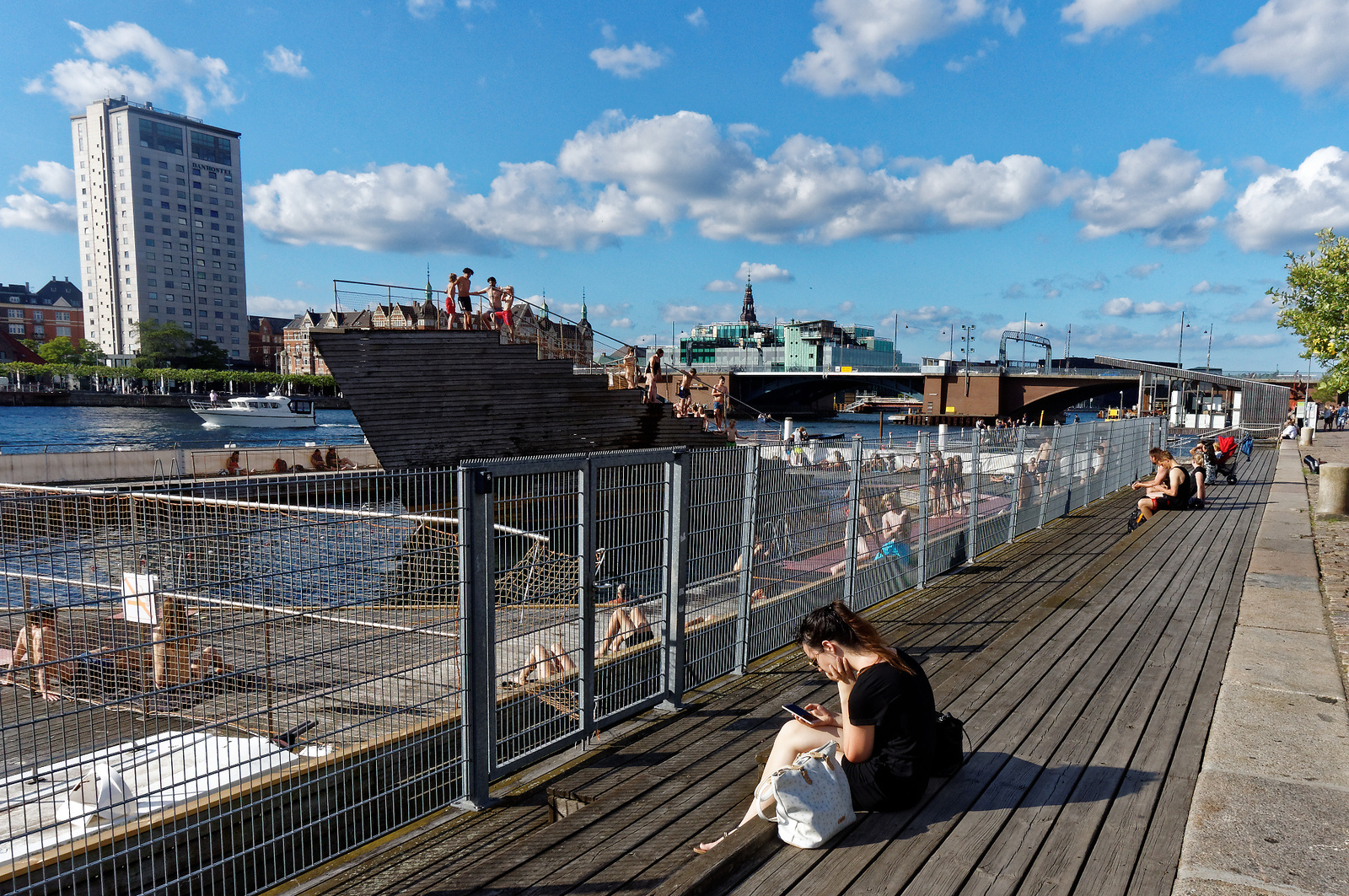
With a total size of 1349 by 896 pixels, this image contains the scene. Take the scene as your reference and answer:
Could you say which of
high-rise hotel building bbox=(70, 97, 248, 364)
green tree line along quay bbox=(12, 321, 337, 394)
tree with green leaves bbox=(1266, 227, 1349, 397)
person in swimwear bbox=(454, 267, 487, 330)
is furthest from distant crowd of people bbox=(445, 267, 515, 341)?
high-rise hotel building bbox=(70, 97, 248, 364)

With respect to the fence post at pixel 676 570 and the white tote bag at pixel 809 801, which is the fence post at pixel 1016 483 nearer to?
the fence post at pixel 676 570

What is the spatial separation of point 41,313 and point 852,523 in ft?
537

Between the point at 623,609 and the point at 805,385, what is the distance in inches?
3354

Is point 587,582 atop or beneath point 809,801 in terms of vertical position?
atop

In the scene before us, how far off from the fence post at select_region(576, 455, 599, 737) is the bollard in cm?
1280

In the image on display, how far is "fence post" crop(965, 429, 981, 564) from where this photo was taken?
29.1 feet

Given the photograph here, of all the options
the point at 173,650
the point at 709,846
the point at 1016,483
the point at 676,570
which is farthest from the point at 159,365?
the point at 709,846

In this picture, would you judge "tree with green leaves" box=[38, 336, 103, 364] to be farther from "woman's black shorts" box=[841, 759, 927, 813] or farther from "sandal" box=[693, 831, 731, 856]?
"woman's black shorts" box=[841, 759, 927, 813]

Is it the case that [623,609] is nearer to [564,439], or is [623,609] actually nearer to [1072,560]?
[1072,560]

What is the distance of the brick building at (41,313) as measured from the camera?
128m

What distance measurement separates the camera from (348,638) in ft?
13.9

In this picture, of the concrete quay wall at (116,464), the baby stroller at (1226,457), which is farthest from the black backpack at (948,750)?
the concrete quay wall at (116,464)

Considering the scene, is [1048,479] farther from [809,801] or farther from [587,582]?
[809,801]

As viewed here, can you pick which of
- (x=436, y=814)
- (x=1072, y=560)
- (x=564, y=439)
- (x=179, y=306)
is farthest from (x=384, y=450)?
(x=179, y=306)
